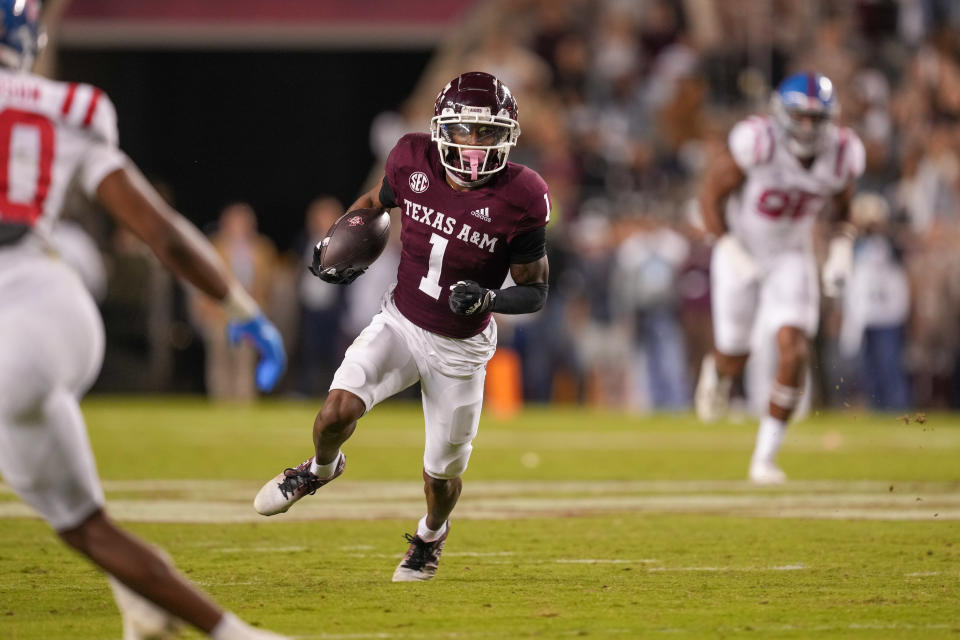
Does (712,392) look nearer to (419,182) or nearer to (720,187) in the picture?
(720,187)

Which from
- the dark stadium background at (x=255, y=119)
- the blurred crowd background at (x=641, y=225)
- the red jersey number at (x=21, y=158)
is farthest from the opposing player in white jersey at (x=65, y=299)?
the dark stadium background at (x=255, y=119)

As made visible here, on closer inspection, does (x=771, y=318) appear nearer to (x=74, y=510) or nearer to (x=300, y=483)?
(x=300, y=483)

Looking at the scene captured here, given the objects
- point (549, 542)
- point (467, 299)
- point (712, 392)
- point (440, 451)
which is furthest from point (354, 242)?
point (712, 392)

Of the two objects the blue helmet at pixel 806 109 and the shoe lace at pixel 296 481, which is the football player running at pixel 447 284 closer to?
the shoe lace at pixel 296 481

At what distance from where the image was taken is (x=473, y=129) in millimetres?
5320

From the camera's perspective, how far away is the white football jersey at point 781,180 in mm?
8602

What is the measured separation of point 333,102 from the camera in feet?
57.0

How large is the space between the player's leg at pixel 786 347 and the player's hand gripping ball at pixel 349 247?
3.47 metres

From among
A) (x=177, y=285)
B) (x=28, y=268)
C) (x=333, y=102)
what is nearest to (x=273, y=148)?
(x=333, y=102)

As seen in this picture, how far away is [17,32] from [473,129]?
1950 millimetres

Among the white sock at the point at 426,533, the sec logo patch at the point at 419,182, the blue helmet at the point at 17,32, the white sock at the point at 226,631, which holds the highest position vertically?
the blue helmet at the point at 17,32

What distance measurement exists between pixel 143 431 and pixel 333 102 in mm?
6441

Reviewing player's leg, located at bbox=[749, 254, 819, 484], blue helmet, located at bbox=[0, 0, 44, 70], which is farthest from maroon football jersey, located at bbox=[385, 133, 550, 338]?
player's leg, located at bbox=[749, 254, 819, 484]

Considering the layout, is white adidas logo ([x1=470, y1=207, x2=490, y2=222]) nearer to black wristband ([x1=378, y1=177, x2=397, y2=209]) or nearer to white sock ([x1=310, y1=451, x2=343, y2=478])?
black wristband ([x1=378, y1=177, x2=397, y2=209])
